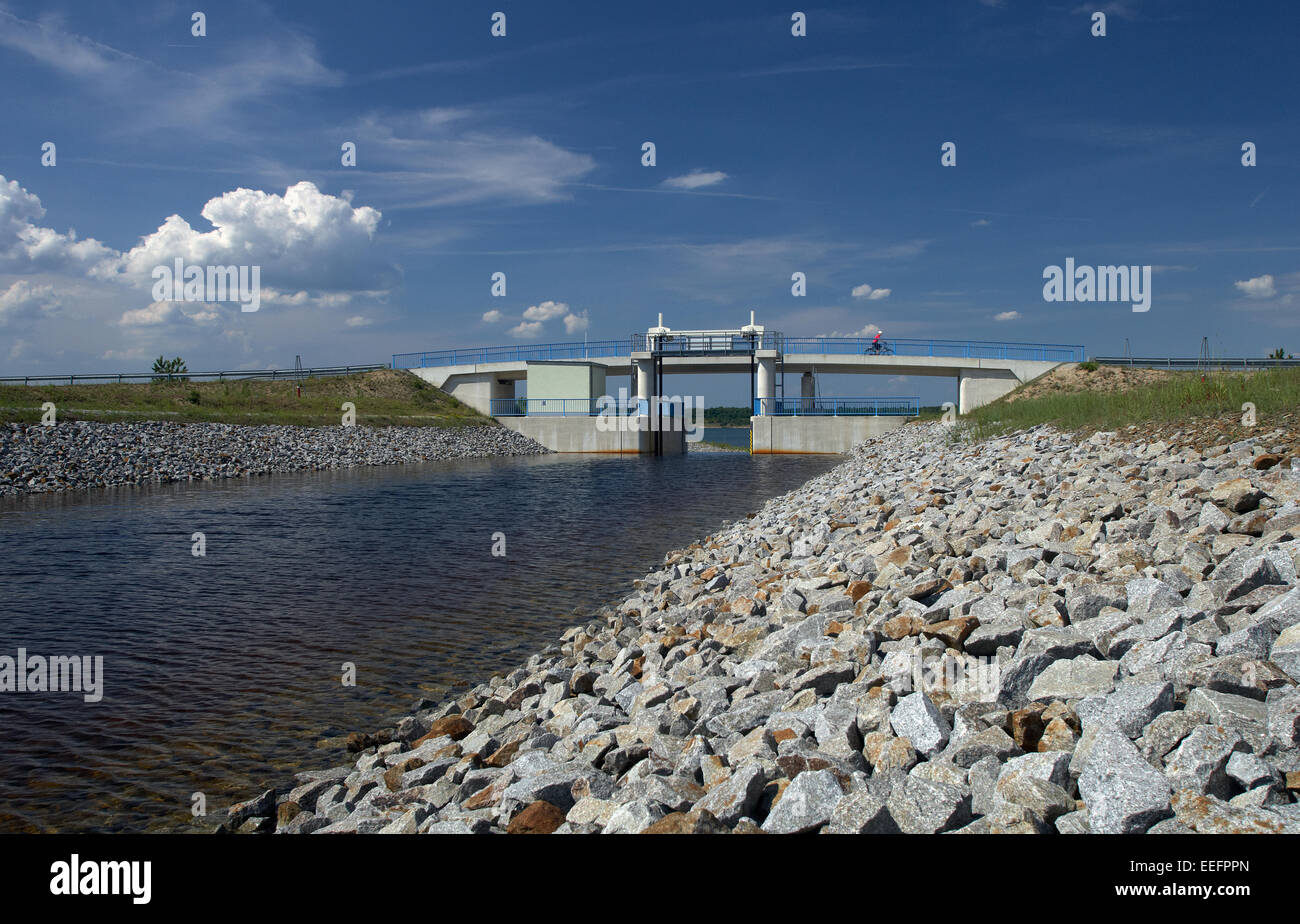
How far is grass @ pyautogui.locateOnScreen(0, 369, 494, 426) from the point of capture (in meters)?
43.1

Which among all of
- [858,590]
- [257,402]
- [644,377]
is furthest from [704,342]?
[858,590]

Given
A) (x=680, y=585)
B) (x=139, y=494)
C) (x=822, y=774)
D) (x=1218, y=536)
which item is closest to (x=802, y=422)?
(x=139, y=494)

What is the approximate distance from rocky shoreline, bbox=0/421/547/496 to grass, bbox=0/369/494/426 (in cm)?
203

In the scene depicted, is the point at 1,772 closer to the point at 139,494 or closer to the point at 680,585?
the point at 680,585

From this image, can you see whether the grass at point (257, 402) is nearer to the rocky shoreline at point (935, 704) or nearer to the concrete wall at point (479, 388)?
the concrete wall at point (479, 388)

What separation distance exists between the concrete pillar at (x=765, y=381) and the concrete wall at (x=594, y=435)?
7465mm

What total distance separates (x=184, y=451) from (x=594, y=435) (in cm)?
3029

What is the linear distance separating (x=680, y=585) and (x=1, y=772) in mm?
7817

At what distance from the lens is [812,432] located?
2276 inches

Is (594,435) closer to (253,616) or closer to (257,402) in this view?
(257,402)

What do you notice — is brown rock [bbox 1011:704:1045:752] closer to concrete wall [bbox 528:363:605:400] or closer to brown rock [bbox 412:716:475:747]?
brown rock [bbox 412:716:475:747]

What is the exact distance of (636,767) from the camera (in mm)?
4895
